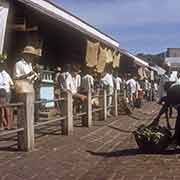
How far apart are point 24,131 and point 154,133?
7.41 ft

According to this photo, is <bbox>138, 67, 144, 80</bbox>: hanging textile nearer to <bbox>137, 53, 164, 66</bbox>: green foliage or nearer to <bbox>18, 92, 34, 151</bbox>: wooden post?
<bbox>137, 53, 164, 66</bbox>: green foliage

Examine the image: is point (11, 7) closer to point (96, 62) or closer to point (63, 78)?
point (63, 78)

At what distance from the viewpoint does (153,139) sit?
371 inches

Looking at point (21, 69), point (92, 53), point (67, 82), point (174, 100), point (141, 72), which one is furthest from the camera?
point (141, 72)

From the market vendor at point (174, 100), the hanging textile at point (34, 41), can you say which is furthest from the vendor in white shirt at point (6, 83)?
the market vendor at point (174, 100)

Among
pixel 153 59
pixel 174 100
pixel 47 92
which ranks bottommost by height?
pixel 174 100

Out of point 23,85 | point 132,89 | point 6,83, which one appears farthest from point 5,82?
point 132,89

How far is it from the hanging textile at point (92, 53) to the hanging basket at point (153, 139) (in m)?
8.15

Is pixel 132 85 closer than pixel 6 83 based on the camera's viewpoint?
No

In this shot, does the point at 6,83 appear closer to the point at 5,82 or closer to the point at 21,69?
the point at 5,82

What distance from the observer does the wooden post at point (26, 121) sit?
9469 millimetres

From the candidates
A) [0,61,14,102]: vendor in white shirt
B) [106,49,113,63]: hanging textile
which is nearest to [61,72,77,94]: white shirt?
[0,61,14,102]: vendor in white shirt

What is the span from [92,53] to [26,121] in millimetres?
8735

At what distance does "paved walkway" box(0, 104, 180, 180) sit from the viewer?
25.3 feet
